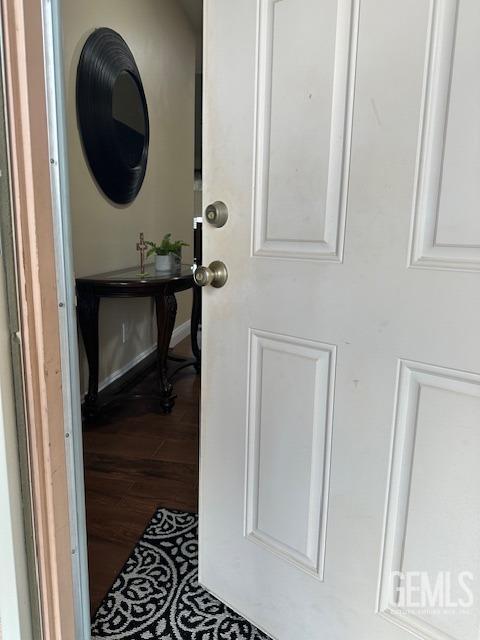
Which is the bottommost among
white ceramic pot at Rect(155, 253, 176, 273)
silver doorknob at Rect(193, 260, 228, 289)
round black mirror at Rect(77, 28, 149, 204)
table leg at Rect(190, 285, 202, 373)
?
table leg at Rect(190, 285, 202, 373)

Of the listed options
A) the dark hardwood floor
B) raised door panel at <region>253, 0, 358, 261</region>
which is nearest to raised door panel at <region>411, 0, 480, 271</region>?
raised door panel at <region>253, 0, 358, 261</region>

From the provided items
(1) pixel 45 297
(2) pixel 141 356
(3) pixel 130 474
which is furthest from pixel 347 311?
(2) pixel 141 356

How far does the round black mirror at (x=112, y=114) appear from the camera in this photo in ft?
7.01

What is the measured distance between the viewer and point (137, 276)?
233 centimetres

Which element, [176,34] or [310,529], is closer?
[310,529]

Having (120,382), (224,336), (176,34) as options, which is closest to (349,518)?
(224,336)

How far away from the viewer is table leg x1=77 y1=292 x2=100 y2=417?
6.89 ft

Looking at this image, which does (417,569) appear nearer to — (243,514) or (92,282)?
(243,514)

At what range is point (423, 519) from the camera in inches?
31.3

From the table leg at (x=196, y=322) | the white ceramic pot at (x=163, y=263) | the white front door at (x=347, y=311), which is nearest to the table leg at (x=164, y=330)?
the white ceramic pot at (x=163, y=263)

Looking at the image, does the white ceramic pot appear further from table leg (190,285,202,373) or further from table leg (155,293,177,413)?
table leg (190,285,202,373)

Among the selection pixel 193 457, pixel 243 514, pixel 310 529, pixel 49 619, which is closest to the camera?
pixel 49 619

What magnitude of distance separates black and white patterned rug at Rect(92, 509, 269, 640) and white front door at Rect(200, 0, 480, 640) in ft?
0.35

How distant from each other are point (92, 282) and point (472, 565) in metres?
1.83
